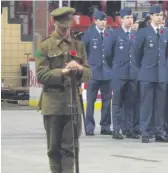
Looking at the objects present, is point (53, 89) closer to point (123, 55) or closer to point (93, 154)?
point (93, 154)

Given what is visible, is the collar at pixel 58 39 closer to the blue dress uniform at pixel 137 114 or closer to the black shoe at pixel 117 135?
the black shoe at pixel 117 135

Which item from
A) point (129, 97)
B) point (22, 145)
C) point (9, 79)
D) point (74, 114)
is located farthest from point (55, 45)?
point (9, 79)

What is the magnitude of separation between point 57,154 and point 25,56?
1311 centimetres

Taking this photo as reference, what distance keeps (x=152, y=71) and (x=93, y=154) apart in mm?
1960

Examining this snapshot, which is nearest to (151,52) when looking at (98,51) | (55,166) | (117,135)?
(98,51)

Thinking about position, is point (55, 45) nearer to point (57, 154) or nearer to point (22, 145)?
point (57, 154)

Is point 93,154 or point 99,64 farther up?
point 99,64

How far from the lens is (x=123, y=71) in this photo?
39.9ft

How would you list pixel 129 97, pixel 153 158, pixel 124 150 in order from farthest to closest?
→ pixel 129 97 → pixel 124 150 → pixel 153 158

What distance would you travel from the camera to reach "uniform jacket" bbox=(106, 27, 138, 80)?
12.1 m

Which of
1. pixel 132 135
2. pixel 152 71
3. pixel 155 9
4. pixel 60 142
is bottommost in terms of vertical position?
pixel 132 135

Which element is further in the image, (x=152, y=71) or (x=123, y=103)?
(x=123, y=103)

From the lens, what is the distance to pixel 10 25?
20969mm

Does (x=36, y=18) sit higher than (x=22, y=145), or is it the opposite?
(x=36, y=18)
